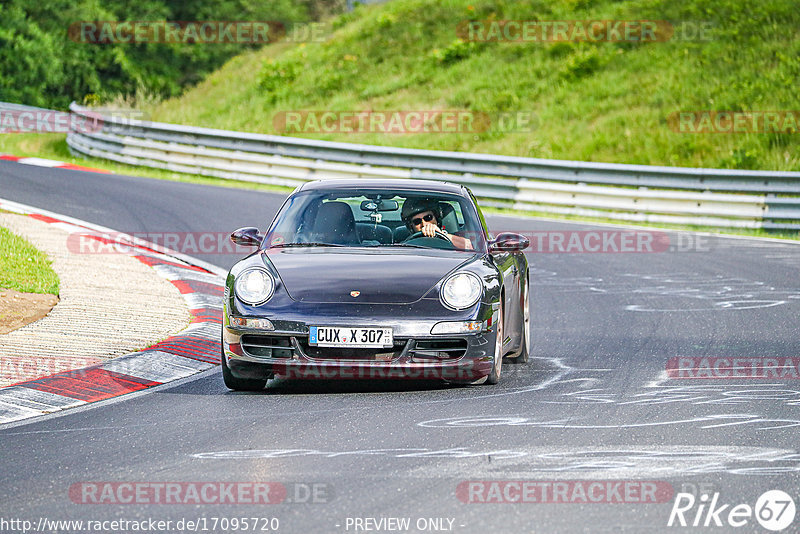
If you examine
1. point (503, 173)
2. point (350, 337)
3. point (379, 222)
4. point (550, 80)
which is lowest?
point (350, 337)

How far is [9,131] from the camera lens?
30094 mm

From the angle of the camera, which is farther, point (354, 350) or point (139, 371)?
point (139, 371)

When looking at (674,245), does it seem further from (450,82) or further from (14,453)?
(450,82)

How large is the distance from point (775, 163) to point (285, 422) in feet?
64.9

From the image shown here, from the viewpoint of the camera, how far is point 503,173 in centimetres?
2278

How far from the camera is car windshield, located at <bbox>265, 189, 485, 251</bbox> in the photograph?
345 inches

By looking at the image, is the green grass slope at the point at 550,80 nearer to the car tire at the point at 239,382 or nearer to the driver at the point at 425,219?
the driver at the point at 425,219

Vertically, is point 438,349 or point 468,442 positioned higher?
point 438,349

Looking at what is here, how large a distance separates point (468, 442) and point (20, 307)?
567 centimetres

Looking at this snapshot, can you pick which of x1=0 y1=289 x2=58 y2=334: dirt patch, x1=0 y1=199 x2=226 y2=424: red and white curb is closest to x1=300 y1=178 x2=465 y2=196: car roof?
x1=0 y1=199 x2=226 y2=424: red and white curb

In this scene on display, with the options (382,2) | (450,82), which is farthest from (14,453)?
(382,2)

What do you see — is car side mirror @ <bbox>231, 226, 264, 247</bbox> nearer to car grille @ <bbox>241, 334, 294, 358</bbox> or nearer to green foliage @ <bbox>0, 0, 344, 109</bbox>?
car grille @ <bbox>241, 334, 294, 358</bbox>

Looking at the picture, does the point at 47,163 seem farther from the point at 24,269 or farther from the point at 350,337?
the point at 350,337

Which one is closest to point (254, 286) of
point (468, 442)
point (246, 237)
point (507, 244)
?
point (246, 237)
